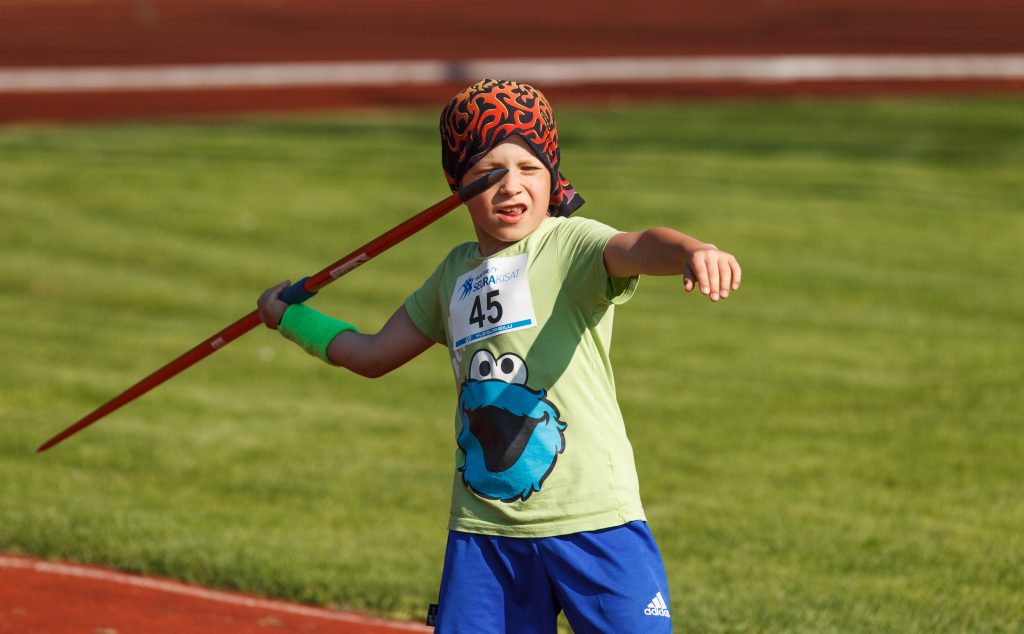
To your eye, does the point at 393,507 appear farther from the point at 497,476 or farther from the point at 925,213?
the point at 925,213

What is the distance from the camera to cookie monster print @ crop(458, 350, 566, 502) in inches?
143

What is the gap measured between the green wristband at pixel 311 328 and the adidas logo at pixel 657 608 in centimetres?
115

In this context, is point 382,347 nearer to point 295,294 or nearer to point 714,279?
point 295,294

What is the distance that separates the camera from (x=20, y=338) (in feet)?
33.6

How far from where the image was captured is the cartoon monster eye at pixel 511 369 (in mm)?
3670

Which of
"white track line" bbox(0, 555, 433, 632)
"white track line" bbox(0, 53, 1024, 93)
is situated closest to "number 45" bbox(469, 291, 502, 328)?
"white track line" bbox(0, 555, 433, 632)

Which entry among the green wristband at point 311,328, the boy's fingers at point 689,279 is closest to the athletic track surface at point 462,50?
the green wristband at point 311,328

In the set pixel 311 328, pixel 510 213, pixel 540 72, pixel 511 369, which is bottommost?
pixel 511 369

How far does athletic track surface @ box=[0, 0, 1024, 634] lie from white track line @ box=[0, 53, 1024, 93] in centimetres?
4

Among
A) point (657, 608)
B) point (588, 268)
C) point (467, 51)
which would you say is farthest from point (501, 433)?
point (467, 51)

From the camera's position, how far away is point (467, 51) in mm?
21625

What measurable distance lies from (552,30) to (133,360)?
47.5 ft

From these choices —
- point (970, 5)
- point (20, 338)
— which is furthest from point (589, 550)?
point (970, 5)

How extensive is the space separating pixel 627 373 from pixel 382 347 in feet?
18.9
